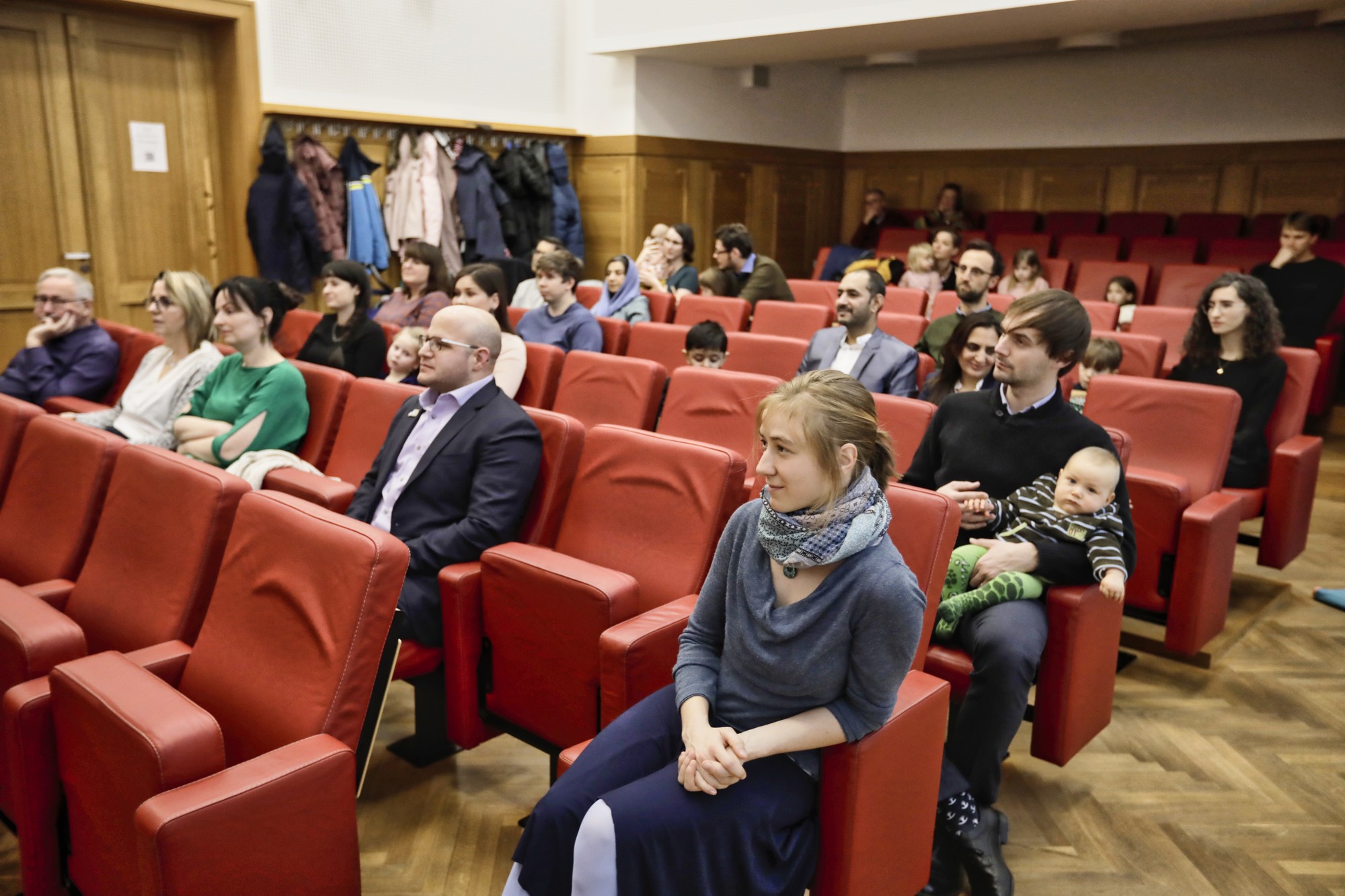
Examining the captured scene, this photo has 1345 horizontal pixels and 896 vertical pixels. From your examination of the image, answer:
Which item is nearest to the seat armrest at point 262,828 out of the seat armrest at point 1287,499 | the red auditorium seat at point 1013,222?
the seat armrest at point 1287,499

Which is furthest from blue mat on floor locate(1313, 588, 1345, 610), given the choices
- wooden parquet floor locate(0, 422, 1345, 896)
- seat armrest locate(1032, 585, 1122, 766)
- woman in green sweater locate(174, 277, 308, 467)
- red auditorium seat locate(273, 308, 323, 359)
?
red auditorium seat locate(273, 308, 323, 359)

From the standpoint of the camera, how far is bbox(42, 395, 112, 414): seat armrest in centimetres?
345

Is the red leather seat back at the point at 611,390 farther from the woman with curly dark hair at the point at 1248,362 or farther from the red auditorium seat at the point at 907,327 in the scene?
the woman with curly dark hair at the point at 1248,362

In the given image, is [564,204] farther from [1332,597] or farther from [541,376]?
[1332,597]

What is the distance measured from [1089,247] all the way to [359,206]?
196 inches

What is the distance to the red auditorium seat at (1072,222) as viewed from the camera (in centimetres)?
746

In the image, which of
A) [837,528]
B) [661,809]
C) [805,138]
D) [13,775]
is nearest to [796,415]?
[837,528]

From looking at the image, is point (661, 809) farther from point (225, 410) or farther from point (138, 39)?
point (138, 39)

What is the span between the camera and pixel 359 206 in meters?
6.24

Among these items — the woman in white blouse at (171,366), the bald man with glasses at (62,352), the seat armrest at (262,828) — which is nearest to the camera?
the seat armrest at (262,828)

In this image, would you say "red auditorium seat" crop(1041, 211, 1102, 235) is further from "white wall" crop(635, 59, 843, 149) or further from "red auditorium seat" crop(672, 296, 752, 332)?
"red auditorium seat" crop(672, 296, 752, 332)

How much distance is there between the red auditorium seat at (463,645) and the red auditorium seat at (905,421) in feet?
2.84

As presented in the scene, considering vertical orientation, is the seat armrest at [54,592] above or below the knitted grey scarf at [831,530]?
below

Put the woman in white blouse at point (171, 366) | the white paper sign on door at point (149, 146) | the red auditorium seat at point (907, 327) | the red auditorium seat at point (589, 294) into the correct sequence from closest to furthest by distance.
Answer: the woman in white blouse at point (171, 366) < the red auditorium seat at point (907, 327) < the white paper sign on door at point (149, 146) < the red auditorium seat at point (589, 294)
